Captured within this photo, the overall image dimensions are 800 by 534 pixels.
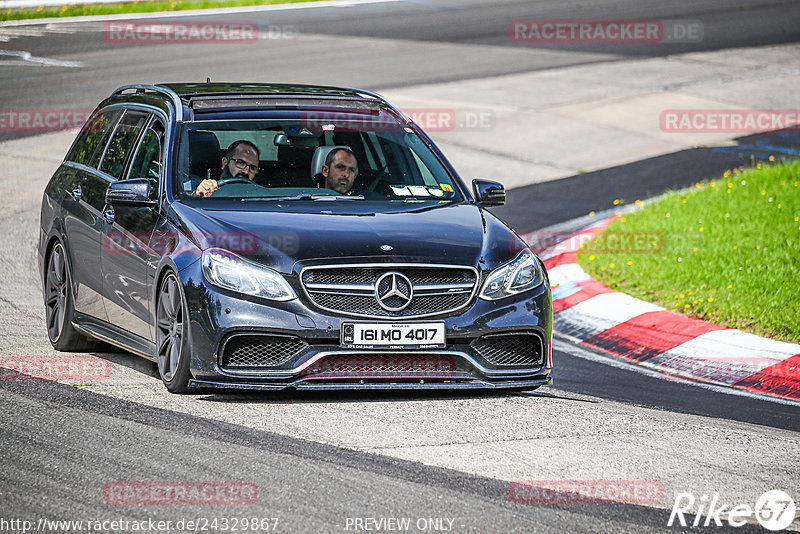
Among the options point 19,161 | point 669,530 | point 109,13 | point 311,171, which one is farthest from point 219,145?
point 109,13

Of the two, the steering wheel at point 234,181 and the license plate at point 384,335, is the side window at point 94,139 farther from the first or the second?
the license plate at point 384,335

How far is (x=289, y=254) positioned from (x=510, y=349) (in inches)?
52.2

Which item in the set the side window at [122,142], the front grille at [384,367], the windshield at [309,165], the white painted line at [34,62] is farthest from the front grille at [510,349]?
the white painted line at [34,62]

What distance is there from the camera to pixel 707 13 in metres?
29.6

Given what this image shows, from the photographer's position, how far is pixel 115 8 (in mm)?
29578

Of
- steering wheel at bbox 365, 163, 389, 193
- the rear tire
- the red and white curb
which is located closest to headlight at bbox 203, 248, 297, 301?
steering wheel at bbox 365, 163, 389, 193

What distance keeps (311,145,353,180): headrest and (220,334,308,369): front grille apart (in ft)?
5.17

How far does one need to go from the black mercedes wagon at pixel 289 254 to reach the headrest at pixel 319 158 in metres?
0.01

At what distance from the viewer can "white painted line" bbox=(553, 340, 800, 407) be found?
8.21 m

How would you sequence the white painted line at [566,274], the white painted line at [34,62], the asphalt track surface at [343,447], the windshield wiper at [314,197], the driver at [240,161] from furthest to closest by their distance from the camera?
the white painted line at [34,62] < the white painted line at [566,274] < the driver at [240,161] < the windshield wiper at [314,197] < the asphalt track surface at [343,447]

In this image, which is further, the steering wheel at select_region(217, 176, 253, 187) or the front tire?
the steering wheel at select_region(217, 176, 253, 187)

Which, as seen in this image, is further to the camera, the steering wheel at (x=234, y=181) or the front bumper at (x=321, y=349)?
the steering wheel at (x=234, y=181)

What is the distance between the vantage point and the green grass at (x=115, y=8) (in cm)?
2798

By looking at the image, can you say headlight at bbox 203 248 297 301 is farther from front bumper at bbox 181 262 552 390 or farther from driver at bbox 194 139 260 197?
driver at bbox 194 139 260 197
